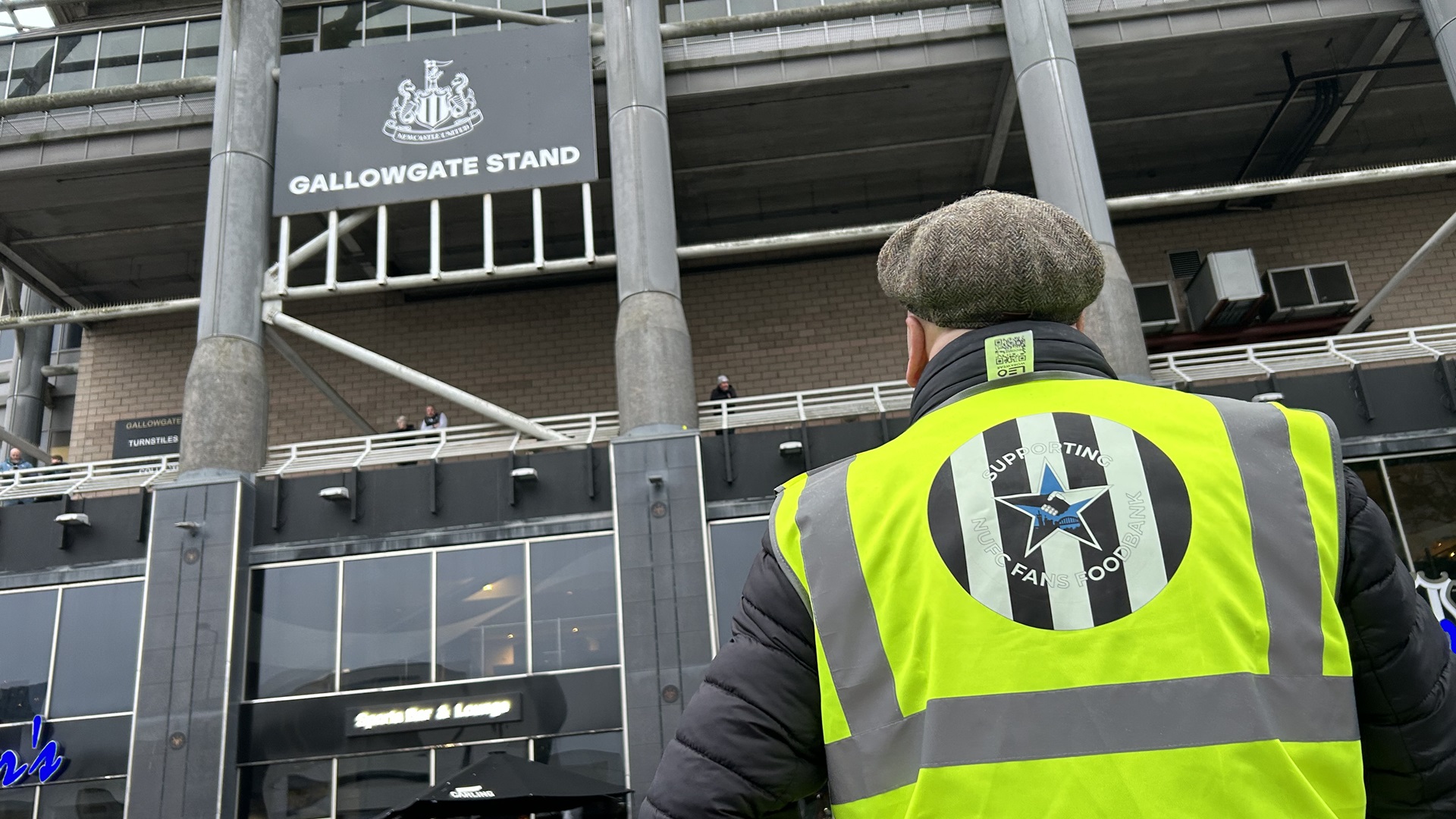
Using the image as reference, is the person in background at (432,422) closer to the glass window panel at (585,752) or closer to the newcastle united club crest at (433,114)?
the newcastle united club crest at (433,114)

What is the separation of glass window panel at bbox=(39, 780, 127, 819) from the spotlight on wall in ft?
17.9

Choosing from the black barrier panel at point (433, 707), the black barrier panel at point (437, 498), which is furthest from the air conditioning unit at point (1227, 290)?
the black barrier panel at point (433, 707)

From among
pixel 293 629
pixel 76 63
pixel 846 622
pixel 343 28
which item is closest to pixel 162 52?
pixel 76 63

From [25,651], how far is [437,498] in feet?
24.7

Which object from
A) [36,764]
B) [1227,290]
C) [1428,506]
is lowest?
[36,764]

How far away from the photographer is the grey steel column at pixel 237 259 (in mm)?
18703

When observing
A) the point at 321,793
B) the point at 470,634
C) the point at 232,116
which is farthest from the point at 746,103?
the point at 321,793

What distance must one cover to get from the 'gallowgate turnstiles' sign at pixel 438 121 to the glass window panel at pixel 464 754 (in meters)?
10.3

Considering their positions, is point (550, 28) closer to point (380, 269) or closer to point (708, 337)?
point (380, 269)

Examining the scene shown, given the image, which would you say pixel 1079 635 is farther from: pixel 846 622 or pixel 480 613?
pixel 480 613

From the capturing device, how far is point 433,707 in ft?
55.0

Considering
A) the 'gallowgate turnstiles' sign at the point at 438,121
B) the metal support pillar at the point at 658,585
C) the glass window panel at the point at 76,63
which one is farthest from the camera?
the glass window panel at the point at 76,63

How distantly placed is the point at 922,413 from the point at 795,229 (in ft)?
84.7

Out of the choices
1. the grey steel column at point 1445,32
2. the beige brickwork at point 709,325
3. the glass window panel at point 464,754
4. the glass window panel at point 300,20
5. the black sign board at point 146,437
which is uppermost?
the glass window panel at point 300,20
